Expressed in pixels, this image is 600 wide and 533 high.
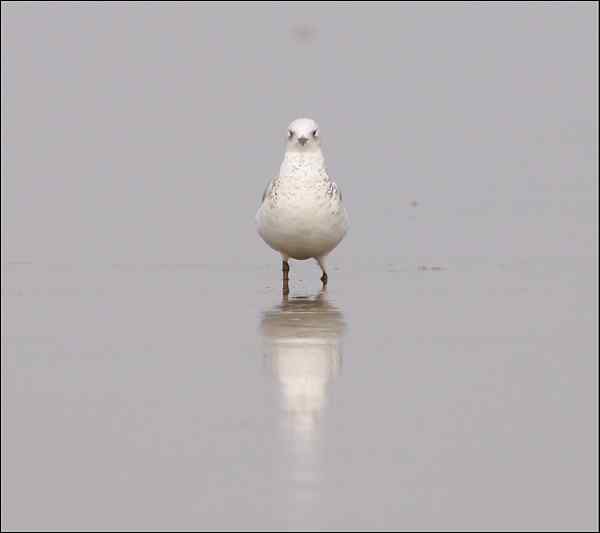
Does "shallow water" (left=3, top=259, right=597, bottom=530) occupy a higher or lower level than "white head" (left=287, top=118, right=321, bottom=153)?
lower

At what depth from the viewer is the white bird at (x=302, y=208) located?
15648 mm

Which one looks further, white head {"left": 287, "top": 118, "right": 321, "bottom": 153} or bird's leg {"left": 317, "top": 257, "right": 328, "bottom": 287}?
bird's leg {"left": 317, "top": 257, "right": 328, "bottom": 287}

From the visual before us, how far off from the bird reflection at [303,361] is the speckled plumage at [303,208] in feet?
1.81

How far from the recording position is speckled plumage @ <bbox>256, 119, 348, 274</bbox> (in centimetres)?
1565

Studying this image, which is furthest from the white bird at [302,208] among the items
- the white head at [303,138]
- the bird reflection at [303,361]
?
the bird reflection at [303,361]

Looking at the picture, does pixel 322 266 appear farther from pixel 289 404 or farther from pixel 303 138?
pixel 289 404

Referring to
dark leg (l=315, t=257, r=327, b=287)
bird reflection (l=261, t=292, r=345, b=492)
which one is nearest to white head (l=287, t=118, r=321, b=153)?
dark leg (l=315, t=257, r=327, b=287)

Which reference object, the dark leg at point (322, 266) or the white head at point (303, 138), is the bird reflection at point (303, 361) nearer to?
the dark leg at point (322, 266)

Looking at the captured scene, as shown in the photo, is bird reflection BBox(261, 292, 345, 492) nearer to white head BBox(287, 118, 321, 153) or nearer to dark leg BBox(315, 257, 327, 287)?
dark leg BBox(315, 257, 327, 287)

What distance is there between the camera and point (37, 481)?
8750 millimetres

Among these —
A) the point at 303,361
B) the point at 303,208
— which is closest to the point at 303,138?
the point at 303,208

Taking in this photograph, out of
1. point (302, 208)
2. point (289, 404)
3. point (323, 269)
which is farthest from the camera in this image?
point (323, 269)

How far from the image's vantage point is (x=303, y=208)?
51.3 feet

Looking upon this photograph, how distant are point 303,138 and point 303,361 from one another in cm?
464
